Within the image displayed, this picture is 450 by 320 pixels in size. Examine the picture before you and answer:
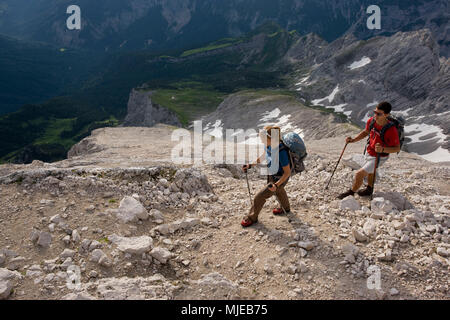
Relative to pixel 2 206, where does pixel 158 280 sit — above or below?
below

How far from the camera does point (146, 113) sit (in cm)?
13388

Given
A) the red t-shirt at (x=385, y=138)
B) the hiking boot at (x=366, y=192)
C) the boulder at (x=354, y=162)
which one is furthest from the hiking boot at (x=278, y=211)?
the boulder at (x=354, y=162)

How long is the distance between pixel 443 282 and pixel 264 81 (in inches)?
7036

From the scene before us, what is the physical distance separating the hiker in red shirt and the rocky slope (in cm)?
51

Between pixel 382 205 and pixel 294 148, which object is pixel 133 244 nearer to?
pixel 294 148

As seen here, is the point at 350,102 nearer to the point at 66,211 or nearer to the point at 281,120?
the point at 281,120

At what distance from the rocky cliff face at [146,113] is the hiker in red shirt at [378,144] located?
104471mm

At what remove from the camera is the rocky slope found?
239 inches

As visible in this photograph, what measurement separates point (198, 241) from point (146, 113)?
439 feet

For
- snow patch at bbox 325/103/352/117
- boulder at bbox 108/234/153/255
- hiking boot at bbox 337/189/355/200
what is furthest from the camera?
snow patch at bbox 325/103/352/117

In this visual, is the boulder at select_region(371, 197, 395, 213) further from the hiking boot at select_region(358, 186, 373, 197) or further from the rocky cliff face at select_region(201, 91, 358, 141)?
the rocky cliff face at select_region(201, 91, 358, 141)

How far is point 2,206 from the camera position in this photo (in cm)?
814

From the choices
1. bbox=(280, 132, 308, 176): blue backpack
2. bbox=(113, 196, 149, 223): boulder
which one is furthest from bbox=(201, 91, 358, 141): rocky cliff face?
bbox=(113, 196, 149, 223): boulder
